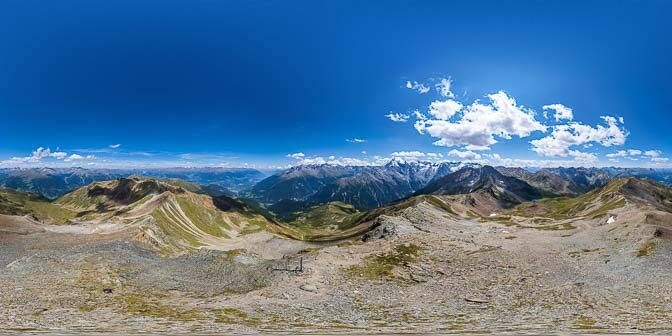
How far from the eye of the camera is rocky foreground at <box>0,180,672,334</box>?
35.8 metres

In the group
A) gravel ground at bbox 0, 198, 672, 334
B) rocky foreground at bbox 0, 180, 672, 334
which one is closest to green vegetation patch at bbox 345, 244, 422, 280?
rocky foreground at bbox 0, 180, 672, 334

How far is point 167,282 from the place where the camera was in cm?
6169

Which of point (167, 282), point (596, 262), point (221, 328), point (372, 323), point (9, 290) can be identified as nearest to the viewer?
point (221, 328)

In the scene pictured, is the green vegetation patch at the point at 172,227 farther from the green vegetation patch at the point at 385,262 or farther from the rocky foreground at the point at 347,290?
the green vegetation patch at the point at 385,262

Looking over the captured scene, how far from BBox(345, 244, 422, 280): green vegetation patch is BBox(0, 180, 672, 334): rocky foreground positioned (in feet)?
0.84

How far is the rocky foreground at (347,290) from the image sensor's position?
35844mm

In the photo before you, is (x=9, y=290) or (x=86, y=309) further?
(x=9, y=290)

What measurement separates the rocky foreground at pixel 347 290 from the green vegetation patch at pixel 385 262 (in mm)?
255

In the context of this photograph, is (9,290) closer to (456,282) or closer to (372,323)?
(372,323)

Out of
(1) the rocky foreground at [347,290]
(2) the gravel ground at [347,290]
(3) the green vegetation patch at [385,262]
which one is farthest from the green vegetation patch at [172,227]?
(3) the green vegetation patch at [385,262]

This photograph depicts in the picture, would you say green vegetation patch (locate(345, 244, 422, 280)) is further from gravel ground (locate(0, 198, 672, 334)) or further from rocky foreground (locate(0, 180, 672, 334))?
gravel ground (locate(0, 198, 672, 334))

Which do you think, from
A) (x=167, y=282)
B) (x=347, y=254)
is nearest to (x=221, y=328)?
(x=167, y=282)

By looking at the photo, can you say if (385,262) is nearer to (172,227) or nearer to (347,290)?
(347,290)

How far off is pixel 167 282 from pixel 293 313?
3036cm
